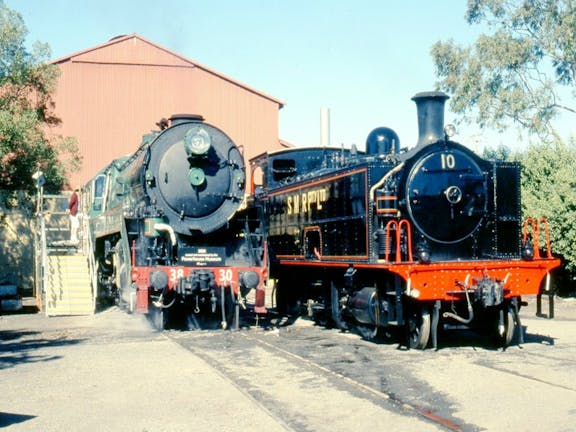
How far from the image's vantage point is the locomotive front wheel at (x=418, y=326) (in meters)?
10.1

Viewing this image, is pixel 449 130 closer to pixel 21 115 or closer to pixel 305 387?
pixel 305 387

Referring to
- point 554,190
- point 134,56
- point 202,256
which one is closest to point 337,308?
point 202,256

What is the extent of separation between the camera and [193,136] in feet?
39.1

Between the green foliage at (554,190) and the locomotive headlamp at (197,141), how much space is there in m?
10.3

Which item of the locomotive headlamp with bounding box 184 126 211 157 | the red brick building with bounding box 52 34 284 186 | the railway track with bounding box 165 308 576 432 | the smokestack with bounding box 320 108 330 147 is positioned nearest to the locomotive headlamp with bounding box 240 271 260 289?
the railway track with bounding box 165 308 576 432

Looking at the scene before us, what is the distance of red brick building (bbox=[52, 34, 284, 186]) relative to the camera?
30.8 meters

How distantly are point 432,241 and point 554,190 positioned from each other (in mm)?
9652

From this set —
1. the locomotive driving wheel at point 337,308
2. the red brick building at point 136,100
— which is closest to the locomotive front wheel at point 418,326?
the locomotive driving wheel at point 337,308

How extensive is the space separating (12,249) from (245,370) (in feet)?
63.7

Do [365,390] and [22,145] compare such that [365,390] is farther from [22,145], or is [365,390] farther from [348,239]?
[22,145]

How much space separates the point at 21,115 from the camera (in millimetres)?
23391

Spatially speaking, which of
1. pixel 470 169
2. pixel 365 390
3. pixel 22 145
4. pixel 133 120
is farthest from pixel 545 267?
pixel 133 120

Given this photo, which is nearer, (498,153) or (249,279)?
(249,279)

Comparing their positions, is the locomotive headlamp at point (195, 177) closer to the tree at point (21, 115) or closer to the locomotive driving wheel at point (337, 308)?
the locomotive driving wheel at point (337, 308)
